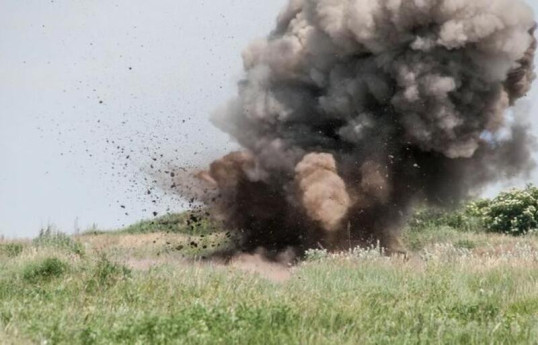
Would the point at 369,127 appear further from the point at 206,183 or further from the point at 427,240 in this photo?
the point at 427,240

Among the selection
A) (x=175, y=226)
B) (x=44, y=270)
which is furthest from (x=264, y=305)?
(x=175, y=226)

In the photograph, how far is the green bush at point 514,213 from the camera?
37.7 metres

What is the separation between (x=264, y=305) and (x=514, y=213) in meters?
31.8

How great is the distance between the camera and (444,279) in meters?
14.5

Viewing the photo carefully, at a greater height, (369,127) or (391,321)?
(369,127)

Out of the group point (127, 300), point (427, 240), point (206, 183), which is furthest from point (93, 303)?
point (427, 240)

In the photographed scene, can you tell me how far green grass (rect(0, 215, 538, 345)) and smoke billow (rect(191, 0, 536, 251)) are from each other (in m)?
7.93

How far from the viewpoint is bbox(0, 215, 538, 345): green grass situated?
26.8 feet

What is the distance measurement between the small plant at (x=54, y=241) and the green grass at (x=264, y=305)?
782 centimetres

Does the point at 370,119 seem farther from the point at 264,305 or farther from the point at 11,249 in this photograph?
the point at 264,305

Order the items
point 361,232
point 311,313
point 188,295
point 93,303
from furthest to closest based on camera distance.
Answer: point 361,232, point 188,295, point 93,303, point 311,313

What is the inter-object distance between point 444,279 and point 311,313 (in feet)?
19.4

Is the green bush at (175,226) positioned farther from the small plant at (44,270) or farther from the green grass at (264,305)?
the small plant at (44,270)

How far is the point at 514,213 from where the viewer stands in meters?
38.5
